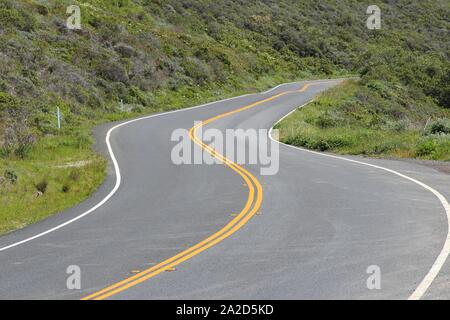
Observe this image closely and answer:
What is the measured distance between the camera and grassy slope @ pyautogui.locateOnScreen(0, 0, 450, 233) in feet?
70.7

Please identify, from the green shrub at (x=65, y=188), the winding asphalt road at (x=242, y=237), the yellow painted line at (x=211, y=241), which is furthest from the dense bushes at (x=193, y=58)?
the yellow painted line at (x=211, y=241)

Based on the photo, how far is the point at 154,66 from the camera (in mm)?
42812

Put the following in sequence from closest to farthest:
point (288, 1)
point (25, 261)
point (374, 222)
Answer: point (25, 261), point (374, 222), point (288, 1)

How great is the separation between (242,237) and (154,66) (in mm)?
33687

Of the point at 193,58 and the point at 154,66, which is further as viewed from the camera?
the point at 193,58

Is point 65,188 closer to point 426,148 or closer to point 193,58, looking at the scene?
point 426,148

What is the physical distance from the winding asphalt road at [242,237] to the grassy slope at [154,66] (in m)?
2.29

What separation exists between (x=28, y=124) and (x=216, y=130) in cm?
856

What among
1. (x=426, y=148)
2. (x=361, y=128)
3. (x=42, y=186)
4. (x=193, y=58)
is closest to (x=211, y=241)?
(x=42, y=186)

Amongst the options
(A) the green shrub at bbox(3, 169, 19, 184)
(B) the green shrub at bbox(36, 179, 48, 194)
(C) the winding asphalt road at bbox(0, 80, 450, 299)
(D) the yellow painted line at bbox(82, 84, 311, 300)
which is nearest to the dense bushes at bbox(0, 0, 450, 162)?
(A) the green shrub at bbox(3, 169, 19, 184)

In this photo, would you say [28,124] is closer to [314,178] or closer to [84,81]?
[84,81]
